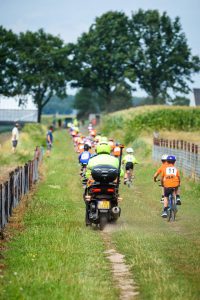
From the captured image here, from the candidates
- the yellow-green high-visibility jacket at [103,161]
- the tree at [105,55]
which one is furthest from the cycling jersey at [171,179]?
the tree at [105,55]

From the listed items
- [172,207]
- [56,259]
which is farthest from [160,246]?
[172,207]

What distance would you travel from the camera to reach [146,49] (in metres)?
119

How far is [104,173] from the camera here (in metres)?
17.2

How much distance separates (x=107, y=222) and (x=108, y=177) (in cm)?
113

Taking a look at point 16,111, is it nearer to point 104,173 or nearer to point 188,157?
point 188,157

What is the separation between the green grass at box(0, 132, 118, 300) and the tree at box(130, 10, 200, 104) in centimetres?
9501

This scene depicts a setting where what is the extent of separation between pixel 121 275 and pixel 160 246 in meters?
2.80

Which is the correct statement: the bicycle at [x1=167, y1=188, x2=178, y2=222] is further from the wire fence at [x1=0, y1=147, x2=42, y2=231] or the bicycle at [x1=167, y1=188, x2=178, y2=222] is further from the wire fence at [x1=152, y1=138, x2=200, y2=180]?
the wire fence at [x1=152, y1=138, x2=200, y2=180]

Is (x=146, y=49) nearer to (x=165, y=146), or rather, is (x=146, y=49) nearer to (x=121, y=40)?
(x=121, y=40)

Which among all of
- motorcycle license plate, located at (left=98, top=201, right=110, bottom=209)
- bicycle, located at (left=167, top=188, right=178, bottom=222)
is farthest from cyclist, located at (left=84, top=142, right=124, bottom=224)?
bicycle, located at (left=167, top=188, right=178, bottom=222)

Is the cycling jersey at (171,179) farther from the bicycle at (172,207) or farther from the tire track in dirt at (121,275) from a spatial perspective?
the tire track in dirt at (121,275)

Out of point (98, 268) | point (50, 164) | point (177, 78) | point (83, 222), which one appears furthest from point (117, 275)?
point (177, 78)

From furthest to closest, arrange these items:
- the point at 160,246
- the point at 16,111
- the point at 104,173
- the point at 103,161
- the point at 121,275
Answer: the point at 16,111, the point at 103,161, the point at 104,173, the point at 160,246, the point at 121,275

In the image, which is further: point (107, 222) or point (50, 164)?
point (50, 164)
